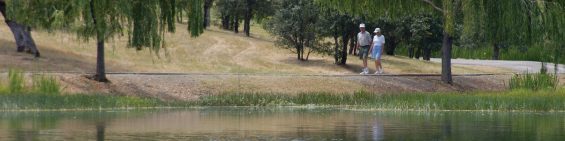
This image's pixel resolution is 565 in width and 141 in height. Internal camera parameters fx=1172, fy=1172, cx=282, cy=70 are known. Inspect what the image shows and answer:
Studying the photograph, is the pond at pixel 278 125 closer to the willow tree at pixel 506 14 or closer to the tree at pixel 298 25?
the willow tree at pixel 506 14

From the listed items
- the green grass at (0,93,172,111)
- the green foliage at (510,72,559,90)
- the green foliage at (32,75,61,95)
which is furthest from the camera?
the green foliage at (510,72,559,90)

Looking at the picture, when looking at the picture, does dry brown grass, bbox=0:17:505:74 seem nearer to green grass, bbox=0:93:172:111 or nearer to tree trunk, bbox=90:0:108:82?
tree trunk, bbox=90:0:108:82

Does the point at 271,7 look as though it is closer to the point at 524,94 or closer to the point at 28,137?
the point at 524,94

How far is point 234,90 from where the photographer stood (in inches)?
1592

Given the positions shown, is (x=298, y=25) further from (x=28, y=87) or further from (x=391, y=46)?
(x=28, y=87)

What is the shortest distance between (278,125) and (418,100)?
8808 mm

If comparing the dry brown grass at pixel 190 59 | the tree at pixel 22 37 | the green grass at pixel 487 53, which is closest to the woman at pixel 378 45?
the dry brown grass at pixel 190 59

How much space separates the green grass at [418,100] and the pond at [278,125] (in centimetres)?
111

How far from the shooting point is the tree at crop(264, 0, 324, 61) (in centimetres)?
5494

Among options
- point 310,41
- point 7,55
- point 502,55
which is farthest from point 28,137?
point 502,55

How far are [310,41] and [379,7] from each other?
947cm

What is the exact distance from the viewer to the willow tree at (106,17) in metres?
37.0

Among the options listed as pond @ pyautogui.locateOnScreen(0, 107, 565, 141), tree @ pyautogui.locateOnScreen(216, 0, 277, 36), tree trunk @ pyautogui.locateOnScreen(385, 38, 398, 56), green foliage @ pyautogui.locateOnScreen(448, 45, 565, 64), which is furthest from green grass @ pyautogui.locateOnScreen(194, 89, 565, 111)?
green foliage @ pyautogui.locateOnScreen(448, 45, 565, 64)

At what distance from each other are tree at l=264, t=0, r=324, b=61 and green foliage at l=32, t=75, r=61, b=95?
20.2 metres
